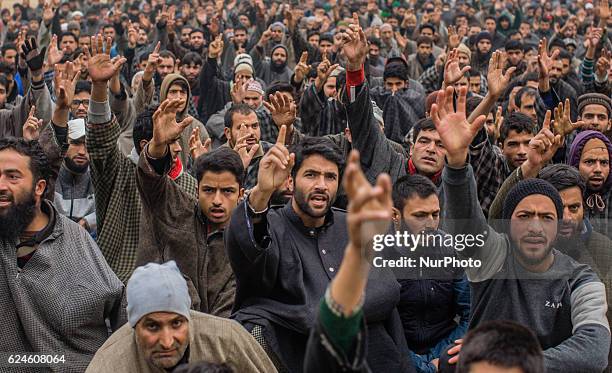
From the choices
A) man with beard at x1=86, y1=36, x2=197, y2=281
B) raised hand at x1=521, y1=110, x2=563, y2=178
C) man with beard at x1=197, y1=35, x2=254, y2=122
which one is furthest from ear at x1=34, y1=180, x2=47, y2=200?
man with beard at x1=197, y1=35, x2=254, y2=122

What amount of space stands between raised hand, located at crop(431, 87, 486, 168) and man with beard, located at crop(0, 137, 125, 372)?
5.16ft

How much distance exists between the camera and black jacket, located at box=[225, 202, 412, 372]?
13.3 ft

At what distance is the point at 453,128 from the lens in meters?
3.99

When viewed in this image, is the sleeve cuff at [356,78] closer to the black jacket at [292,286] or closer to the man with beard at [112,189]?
the man with beard at [112,189]

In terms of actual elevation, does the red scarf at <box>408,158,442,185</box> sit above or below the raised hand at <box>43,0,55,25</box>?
below

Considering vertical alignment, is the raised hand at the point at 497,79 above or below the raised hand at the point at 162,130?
above

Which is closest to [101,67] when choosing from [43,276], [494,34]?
[43,276]

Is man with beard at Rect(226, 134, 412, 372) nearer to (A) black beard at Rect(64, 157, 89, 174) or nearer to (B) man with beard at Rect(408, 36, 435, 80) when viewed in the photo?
(A) black beard at Rect(64, 157, 89, 174)

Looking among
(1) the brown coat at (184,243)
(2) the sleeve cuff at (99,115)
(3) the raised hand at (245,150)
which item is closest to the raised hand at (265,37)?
(3) the raised hand at (245,150)

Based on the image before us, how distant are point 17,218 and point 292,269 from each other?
3.85ft

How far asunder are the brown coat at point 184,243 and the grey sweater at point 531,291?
1240mm

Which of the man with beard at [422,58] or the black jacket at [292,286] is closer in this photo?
the black jacket at [292,286]

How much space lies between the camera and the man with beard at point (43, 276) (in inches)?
169

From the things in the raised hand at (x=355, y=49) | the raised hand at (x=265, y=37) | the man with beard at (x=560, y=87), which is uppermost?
the raised hand at (x=265, y=37)
